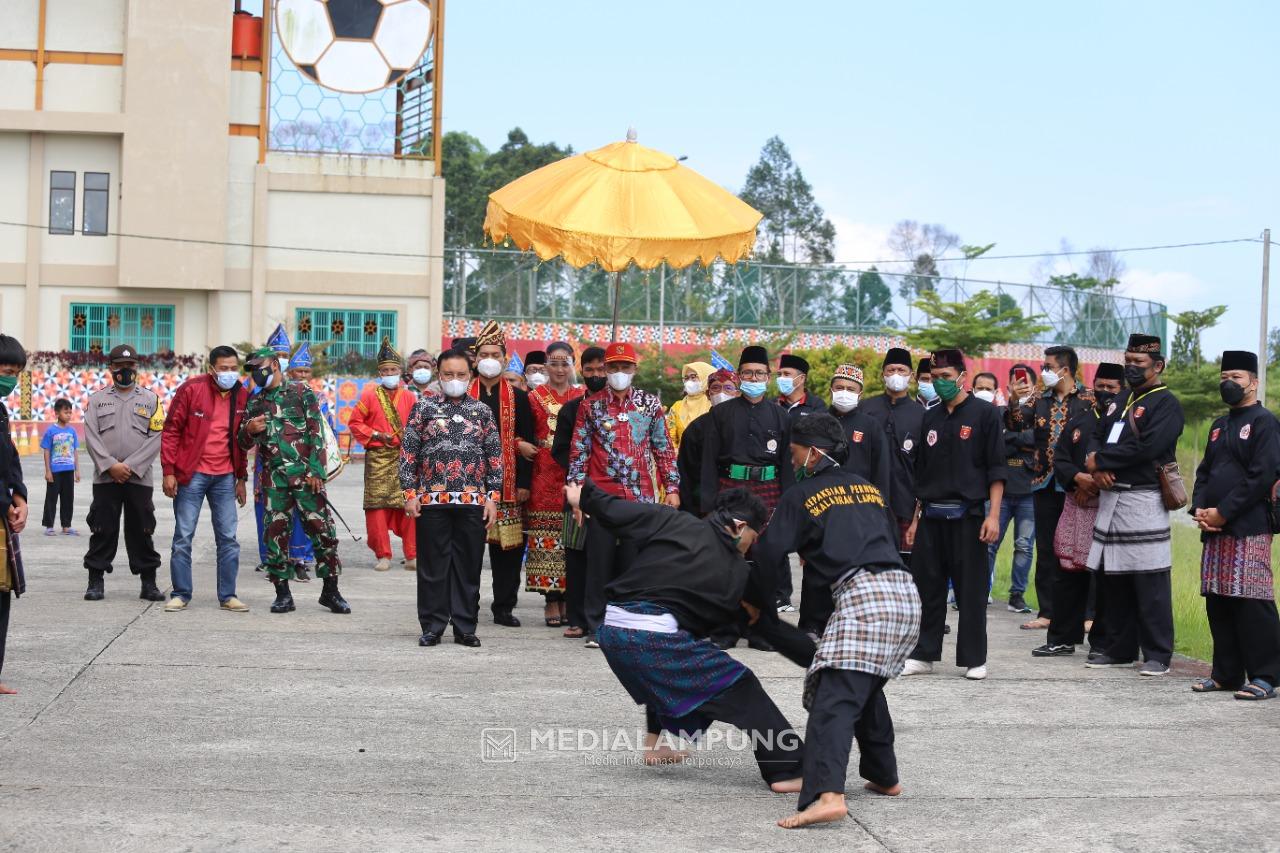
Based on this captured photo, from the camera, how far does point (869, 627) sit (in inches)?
237

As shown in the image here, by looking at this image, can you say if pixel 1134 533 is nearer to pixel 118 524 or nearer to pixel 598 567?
pixel 598 567

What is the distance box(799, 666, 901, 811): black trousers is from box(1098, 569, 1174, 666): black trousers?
3.85 m

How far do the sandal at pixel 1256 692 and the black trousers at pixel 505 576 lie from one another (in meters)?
4.98

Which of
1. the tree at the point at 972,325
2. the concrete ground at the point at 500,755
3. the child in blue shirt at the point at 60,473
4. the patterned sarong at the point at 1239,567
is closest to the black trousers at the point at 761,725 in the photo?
the concrete ground at the point at 500,755

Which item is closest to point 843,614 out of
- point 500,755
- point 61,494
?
point 500,755

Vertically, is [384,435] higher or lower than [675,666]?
higher

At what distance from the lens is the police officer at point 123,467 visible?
11.4 metres

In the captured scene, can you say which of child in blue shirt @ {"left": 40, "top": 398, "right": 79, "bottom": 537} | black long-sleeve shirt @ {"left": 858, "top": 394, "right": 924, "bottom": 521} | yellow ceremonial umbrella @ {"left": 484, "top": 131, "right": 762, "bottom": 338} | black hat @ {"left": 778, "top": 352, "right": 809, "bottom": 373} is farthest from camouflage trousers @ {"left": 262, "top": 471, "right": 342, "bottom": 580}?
child in blue shirt @ {"left": 40, "top": 398, "right": 79, "bottom": 537}

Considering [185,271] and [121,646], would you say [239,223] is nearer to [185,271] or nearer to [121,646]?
[185,271]

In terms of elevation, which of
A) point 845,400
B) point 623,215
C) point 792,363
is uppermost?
point 623,215

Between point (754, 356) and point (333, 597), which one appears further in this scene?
point (333, 597)

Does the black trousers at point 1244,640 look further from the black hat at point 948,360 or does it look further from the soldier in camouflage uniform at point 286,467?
the soldier in camouflage uniform at point 286,467

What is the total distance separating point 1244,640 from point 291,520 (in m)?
6.59

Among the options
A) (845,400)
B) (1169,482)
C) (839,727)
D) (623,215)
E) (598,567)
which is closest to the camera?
(839,727)
